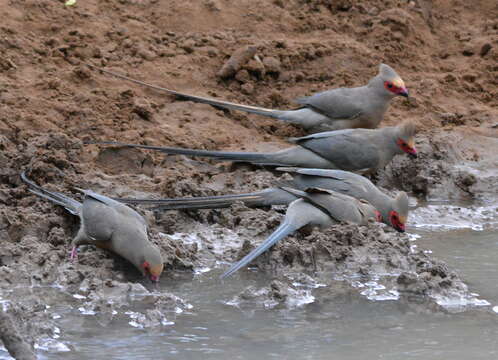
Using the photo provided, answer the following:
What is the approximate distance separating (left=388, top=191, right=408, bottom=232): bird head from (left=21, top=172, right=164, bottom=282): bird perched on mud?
1.92 m

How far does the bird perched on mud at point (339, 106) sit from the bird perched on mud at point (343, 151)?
48 centimetres

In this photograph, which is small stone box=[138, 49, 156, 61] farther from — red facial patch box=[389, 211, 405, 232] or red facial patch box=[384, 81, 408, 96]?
red facial patch box=[389, 211, 405, 232]

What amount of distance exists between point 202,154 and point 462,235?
218 centimetres

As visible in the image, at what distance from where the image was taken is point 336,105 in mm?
8938

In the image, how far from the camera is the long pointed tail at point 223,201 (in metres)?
7.08

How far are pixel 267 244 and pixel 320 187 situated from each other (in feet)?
3.82

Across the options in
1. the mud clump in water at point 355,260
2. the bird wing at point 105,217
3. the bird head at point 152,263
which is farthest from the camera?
the mud clump in water at point 355,260

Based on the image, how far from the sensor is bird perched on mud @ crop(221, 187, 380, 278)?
22.3 ft

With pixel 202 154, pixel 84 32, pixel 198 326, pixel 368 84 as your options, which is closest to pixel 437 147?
pixel 368 84

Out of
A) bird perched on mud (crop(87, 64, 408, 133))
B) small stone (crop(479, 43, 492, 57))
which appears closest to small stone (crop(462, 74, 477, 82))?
small stone (crop(479, 43, 492, 57))

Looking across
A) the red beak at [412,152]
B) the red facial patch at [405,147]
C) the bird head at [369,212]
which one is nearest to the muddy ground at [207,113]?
the bird head at [369,212]

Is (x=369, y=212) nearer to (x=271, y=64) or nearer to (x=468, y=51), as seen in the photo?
(x=271, y=64)

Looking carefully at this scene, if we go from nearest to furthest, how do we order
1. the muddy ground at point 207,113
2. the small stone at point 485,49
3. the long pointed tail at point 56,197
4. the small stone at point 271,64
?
the muddy ground at point 207,113 → the long pointed tail at point 56,197 → the small stone at point 271,64 → the small stone at point 485,49

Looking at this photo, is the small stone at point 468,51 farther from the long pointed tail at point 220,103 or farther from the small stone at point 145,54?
the small stone at point 145,54
